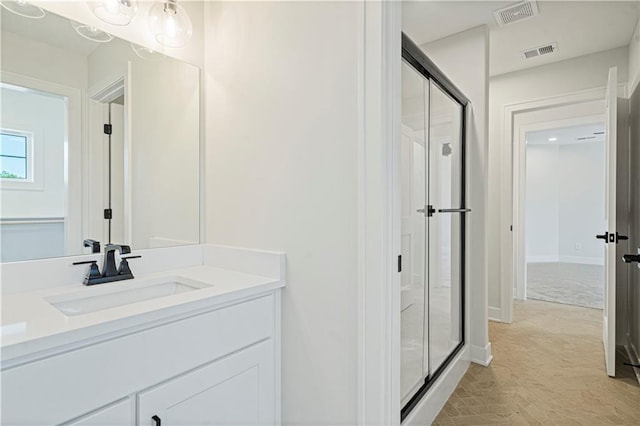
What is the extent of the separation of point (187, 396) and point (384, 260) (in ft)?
2.57

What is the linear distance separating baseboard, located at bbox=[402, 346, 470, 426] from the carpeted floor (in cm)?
274

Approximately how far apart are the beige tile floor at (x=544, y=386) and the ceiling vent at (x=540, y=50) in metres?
2.55

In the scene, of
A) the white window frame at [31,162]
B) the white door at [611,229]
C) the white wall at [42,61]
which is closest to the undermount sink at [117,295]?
the white window frame at [31,162]

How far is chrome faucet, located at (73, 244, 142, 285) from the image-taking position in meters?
1.36

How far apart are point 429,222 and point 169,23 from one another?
1.73 meters

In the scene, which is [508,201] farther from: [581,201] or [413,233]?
[581,201]

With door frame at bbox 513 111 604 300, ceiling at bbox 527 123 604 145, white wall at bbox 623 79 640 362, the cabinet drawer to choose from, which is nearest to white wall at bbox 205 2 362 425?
the cabinet drawer

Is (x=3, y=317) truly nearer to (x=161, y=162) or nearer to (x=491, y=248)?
(x=161, y=162)

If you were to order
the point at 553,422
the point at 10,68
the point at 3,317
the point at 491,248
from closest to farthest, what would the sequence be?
the point at 3,317
the point at 10,68
the point at 553,422
the point at 491,248

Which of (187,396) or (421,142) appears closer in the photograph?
(187,396)

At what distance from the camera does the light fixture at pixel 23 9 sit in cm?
123

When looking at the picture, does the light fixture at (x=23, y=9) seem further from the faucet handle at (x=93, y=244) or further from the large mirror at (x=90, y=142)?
the faucet handle at (x=93, y=244)

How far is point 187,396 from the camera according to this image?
3.67 feet

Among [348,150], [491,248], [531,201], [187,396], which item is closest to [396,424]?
[187,396]
